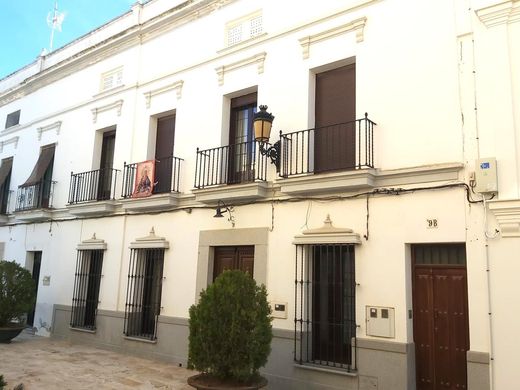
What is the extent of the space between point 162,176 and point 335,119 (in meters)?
3.90

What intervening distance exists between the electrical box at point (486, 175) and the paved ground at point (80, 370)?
4845mm

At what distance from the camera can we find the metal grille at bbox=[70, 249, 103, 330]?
10.9 metres

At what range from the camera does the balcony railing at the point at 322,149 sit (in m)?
7.36

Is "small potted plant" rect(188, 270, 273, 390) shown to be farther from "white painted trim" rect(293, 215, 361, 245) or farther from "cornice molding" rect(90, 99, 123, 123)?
"cornice molding" rect(90, 99, 123, 123)

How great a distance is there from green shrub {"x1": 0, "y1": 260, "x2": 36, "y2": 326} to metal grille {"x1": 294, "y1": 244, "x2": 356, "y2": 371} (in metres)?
6.34

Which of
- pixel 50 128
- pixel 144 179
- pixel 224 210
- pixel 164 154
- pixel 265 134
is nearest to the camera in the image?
pixel 265 134

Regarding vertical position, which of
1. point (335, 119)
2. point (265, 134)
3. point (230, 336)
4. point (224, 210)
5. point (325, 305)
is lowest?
point (230, 336)

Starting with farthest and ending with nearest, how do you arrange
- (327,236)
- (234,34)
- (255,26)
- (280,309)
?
(234,34), (255,26), (280,309), (327,236)

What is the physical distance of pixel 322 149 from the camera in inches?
306

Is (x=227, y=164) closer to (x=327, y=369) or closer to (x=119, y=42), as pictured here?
(x=327, y=369)

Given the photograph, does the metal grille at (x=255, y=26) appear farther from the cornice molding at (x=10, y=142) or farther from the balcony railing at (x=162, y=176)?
the cornice molding at (x=10, y=142)

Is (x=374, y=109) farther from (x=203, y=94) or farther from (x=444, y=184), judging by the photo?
(x=203, y=94)

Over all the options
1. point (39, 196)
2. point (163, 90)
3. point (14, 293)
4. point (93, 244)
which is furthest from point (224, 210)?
point (39, 196)

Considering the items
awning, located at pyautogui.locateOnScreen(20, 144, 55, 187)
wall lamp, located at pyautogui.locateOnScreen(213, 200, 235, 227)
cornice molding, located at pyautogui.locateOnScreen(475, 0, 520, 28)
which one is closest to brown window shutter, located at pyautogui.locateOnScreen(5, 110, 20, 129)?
awning, located at pyautogui.locateOnScreen(20, 144, 55, 187)
